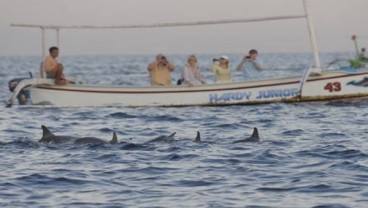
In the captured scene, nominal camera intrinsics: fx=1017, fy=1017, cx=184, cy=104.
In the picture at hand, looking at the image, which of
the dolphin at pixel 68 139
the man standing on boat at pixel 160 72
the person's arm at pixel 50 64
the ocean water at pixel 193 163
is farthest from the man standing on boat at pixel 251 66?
the dolphin at pixel 68 139

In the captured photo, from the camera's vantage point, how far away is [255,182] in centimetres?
1319

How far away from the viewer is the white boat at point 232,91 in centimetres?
2562

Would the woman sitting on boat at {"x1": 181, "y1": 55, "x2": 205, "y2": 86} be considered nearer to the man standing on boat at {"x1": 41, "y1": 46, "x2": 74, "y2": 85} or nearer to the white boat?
the white boat

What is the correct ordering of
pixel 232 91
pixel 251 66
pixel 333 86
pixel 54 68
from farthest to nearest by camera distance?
pixel 251 66 → pixel 54 68 → pixel 232 91 → pixel 333 86

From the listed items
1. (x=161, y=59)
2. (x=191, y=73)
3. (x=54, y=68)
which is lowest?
(x=191, y=73)

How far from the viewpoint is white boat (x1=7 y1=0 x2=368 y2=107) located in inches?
1009

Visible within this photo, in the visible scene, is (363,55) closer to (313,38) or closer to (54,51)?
(313,38)

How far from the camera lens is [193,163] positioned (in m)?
15.1

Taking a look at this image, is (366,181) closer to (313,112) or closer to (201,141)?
(201,141)

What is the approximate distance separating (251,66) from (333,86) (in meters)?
2.34

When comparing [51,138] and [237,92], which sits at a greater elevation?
[237,92]

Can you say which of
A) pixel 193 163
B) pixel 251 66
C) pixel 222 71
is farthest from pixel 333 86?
pixel 193 163

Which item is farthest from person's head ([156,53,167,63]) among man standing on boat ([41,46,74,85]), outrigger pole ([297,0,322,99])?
outrigger pole ([297,0,322,99])

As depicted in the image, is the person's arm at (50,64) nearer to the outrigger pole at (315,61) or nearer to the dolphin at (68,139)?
the outrigger pole at (315,61)
